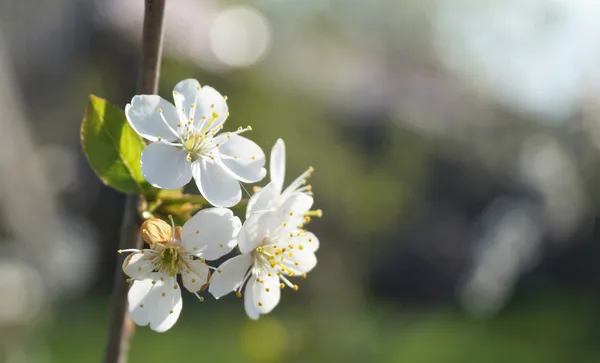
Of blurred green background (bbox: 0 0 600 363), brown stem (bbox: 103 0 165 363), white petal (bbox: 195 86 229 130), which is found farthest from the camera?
blurred green background (bbox: 0 0 600 363)

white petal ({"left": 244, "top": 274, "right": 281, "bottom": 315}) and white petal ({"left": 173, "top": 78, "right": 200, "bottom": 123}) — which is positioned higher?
white petal ({"left": 173, "top": 78, "right": 200, "bottom": 123})

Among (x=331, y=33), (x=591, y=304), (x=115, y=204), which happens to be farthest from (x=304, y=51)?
(x=591, y=304)

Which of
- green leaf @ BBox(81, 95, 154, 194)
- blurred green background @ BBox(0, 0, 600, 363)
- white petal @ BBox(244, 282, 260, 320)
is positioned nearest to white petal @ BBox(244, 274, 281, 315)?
white petal @ BBox(244, 282, 260, 320)

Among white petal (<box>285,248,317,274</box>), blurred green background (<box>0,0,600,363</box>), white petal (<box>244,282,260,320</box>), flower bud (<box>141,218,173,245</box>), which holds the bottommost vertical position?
blurred green background (<box>0,0,600,363</box>)

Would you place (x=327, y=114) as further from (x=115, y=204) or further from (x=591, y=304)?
(x=591, y=304)

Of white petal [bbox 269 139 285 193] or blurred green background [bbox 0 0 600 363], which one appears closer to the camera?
white petal [bbox 269 139 285 193]

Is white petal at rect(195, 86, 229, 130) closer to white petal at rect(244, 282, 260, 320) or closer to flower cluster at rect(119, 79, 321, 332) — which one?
flower cluster at rect(119, 79, 321, 332)

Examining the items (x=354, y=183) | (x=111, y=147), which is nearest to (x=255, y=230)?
(x=111, y=147)

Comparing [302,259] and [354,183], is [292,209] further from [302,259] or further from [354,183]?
[354,183]
